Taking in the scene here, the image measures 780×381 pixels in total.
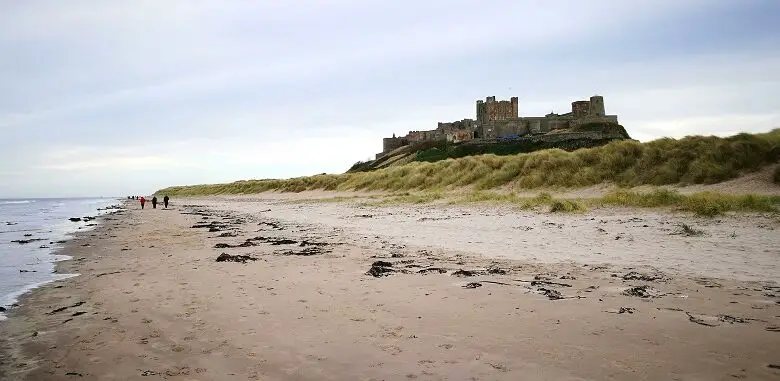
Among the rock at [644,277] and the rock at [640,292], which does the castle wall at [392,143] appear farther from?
the rock at [640,292]

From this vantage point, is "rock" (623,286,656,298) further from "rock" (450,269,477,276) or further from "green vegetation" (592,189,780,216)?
"green vegetation" (592,189,780,216)

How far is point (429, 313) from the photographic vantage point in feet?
17.1

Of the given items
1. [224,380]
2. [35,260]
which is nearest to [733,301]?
[224,380]

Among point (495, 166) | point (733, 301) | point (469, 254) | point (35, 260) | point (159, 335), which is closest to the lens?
point (159, 335)

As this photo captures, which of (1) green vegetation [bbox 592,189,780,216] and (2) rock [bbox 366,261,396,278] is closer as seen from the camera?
(2) rock [bbox 366,261,396,278]

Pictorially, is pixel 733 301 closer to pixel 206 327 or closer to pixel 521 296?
pixel 521 296

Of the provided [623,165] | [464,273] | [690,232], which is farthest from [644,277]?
[623,165]

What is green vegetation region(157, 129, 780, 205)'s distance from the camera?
49.4ft

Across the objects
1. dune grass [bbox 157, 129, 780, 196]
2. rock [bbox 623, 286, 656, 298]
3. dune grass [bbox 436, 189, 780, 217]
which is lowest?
rock [bbox 623, 286, 656, 298]

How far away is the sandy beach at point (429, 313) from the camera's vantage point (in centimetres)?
372

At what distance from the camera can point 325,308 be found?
221 inches

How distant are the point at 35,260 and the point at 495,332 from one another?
39.1 ft

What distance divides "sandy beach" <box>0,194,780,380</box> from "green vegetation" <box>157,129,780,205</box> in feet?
18.6

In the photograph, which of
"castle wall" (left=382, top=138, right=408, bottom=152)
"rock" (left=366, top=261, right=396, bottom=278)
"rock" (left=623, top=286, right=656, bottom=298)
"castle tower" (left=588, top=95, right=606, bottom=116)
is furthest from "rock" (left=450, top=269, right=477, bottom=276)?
"castle wall" (left=382, top=138, right=408, bottom=152)
